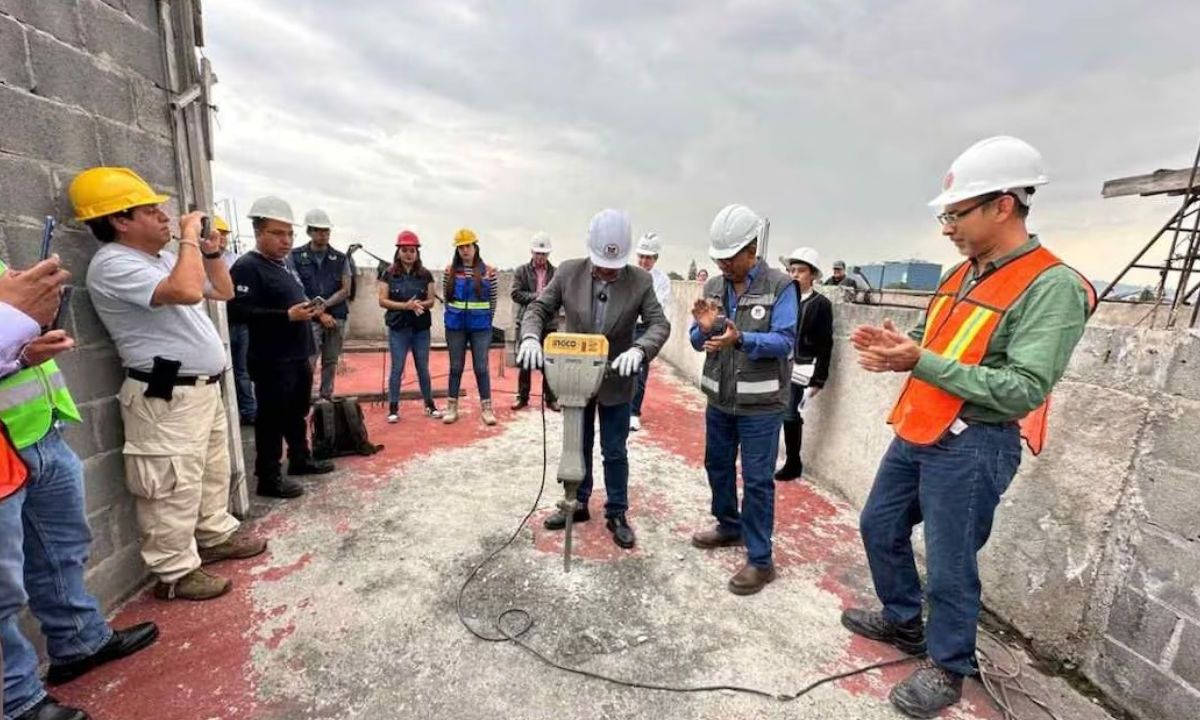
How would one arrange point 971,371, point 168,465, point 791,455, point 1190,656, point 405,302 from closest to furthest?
point 971,371 < point 1190,656 < point 168,465 < point 791,455 < point 405,302

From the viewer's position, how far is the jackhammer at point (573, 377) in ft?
7.73

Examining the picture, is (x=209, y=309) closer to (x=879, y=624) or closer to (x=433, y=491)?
(x=433, y=491)

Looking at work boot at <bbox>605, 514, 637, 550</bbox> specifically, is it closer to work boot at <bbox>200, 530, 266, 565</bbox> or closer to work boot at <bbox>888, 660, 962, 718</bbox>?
work boot at <bbox>888, 660, 962, 718</bbox>

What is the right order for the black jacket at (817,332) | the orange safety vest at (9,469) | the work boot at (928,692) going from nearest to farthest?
the orange safety vest at (9,469) < the work boot at (928,692) < the black jacket at (817,332)

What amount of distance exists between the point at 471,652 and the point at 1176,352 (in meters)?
2.82

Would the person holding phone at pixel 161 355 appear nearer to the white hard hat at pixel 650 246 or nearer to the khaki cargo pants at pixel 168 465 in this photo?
the khaki cargo pants at pixel 168 465

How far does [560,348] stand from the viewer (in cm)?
236

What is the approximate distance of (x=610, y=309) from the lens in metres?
2.77

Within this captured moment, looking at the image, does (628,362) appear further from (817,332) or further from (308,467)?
(308,467)

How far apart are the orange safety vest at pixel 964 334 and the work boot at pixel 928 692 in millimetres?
897

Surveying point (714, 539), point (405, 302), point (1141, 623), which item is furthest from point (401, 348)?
point (1141, 623)

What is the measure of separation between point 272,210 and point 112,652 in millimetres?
2301

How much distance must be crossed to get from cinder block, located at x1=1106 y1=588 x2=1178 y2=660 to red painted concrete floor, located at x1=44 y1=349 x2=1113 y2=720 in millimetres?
553

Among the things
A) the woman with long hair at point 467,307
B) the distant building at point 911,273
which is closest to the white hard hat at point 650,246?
the woman with long hair at point 467,307
